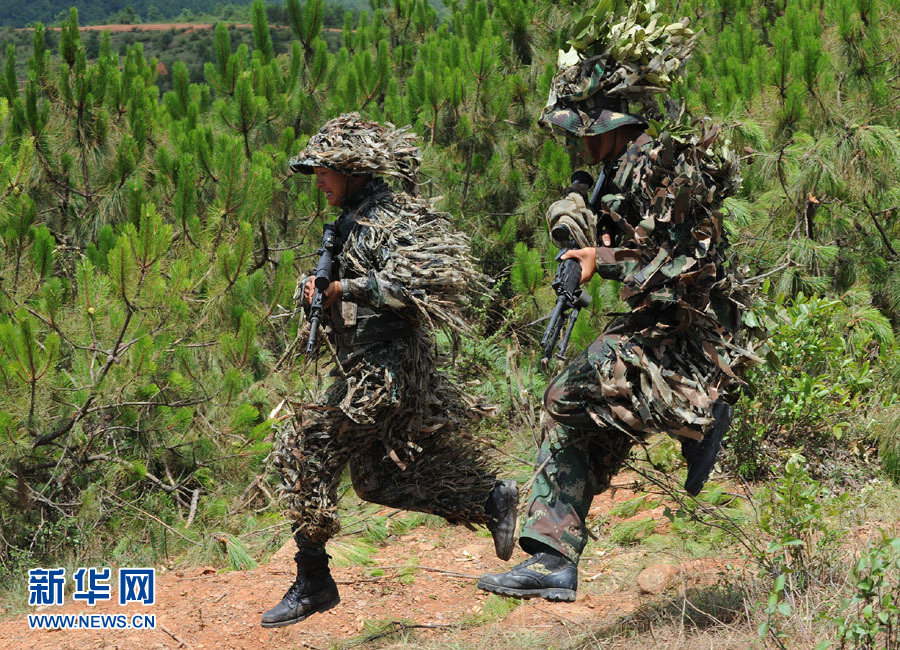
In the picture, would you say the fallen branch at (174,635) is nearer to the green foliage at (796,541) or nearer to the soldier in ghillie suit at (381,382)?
the soldier in ghillie suit at (381,382)

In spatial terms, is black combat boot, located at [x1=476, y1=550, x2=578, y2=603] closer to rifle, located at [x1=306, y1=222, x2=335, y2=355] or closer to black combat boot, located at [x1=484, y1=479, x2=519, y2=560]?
black combat boot, located at [x1=484, y1=479, x2=519, y2=560]

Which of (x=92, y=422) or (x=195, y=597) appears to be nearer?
(x=195, y=597)

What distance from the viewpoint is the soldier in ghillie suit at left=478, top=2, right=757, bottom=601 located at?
3.13m

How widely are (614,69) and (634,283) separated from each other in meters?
0.80

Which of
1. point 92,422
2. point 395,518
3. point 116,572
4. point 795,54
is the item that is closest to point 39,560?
point 116,572

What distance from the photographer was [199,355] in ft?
19.0

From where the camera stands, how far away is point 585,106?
11.2 feet

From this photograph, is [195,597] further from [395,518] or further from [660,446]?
[660,446]

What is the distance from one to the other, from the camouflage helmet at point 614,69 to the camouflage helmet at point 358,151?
0.86 meters

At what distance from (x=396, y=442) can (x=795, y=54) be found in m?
4.56

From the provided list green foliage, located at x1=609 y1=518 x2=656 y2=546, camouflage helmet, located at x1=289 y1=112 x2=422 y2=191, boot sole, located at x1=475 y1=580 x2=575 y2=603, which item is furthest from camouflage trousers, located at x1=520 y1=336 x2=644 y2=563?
green foliage, located at x1=609 y1=518 x2=656 y2=546

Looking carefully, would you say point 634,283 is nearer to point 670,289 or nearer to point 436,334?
point 670,289

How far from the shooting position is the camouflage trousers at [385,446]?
3912mm

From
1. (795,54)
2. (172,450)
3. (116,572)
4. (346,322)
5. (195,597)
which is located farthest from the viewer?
(795,54)
